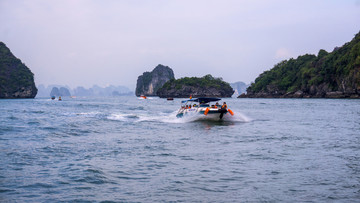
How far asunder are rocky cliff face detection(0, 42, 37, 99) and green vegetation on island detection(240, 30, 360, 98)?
5359 inches

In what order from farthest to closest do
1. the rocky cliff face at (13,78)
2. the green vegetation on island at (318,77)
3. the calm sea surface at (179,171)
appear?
the rocky cliff face at (13,78)
the green vegetation on island at (318,77)
the calm sea surface at (179,171)

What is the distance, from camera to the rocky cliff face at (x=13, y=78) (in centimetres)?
17338

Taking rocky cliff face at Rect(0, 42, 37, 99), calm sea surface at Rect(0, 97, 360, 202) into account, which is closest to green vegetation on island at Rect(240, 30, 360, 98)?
calm sea surface at Rect(0, 97, 360, 202)

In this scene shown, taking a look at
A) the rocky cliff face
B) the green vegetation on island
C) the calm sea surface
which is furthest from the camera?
the rocky cliff face

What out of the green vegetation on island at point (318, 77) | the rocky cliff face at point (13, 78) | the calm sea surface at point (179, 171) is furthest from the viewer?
the rocky cliff face at point (13, 78)

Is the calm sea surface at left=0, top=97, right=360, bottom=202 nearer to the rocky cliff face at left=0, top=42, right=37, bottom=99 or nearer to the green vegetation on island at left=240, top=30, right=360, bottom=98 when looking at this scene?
the green vegetation on island at left=240, top=30, right=360, bottom=98

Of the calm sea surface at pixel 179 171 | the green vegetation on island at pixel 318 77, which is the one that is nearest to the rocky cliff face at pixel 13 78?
the green vegetation on island at pixel 318 77

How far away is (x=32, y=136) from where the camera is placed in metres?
18.8

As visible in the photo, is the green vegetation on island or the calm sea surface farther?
the green vegetation on island

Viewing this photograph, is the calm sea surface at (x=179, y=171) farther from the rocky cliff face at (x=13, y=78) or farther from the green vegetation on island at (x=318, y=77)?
the rocky cliff face at (x=13, y=78)

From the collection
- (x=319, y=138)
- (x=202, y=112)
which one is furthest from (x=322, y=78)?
(x=319, y=138)

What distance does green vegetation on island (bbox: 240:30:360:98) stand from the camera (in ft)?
357

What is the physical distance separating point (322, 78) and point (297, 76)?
31.0 meters

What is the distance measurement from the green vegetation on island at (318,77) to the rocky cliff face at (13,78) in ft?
447
